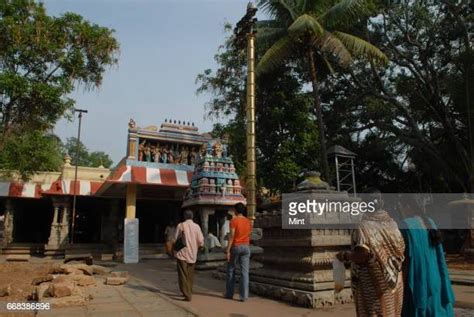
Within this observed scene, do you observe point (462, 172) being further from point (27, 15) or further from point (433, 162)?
point (27, 15)

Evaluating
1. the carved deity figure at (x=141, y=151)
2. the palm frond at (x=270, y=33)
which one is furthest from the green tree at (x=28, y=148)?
the palm frond at (x=270, y=33)

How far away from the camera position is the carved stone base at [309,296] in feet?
22.2

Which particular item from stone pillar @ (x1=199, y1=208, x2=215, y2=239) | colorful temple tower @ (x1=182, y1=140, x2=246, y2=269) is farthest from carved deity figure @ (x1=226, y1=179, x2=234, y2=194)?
stone pillar @ (x1=199, y1=208, x2=215, y2=239)

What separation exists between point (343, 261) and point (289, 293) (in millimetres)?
3453

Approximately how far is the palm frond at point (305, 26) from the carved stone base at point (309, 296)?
407 inches

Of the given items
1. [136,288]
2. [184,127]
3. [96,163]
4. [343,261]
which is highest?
[96,163]

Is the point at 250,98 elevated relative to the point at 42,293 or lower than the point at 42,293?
elevated

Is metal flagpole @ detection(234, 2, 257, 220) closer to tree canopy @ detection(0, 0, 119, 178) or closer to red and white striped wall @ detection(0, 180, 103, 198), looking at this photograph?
tree canopy @ detection(0, 0, 119, 178)

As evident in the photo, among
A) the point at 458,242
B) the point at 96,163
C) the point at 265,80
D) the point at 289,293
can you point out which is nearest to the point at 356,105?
the point at 265,80

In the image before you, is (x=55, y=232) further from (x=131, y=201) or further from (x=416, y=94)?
(x=416, y=94)

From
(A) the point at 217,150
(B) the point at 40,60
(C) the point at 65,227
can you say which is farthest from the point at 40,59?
(C) the point at 65,227

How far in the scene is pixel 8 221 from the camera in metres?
22.4

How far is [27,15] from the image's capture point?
1191 centimetres

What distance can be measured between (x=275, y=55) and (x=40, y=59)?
27.3 feet
